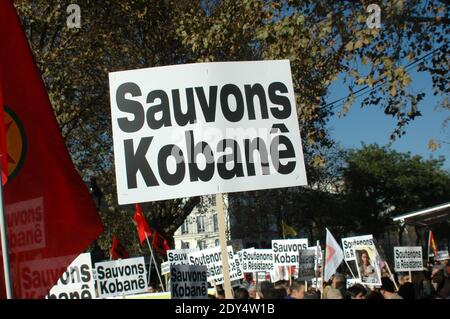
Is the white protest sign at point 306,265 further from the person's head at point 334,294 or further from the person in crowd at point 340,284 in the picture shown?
the person's head at point 334,294

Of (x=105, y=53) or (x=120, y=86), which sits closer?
(x=120, y=86)

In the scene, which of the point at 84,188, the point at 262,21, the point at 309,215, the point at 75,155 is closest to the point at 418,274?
the point at 262,21

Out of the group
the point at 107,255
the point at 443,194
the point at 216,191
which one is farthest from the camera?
the point at 443,194

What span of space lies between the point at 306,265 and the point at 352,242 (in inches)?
73.7

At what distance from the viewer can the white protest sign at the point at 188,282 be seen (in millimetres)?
5824

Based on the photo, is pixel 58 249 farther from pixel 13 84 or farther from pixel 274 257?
pixel 274 257

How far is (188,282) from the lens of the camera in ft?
19.5

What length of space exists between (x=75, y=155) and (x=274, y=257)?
1359 cm

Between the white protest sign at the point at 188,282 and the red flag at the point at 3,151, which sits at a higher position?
the red flag at the point at 3,151

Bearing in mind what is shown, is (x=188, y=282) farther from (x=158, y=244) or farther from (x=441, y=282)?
Answer: (x=158, y=244)

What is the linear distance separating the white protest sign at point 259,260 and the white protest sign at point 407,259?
2488 millimetres

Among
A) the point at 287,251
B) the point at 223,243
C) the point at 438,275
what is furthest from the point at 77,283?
the point at 287,251

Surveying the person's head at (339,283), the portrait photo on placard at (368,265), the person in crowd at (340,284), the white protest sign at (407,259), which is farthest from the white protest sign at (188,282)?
the white protest sign at (407,259)

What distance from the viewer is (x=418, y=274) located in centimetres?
1241
